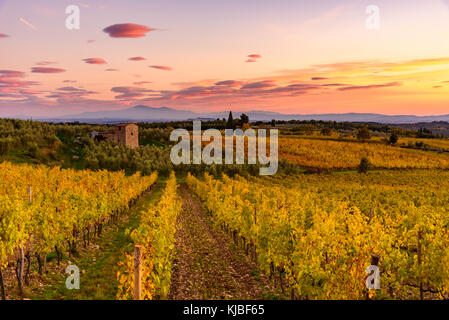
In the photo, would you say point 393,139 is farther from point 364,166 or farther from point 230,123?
point 230,123

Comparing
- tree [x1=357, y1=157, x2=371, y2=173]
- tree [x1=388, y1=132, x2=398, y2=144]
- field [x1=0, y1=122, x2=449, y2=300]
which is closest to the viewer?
field [x1=0, y1=122, x2=449, y2=300]

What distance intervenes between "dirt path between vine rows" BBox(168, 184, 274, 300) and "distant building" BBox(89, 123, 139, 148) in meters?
55.9

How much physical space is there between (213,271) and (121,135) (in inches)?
2528

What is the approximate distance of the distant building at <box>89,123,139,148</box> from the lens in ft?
234

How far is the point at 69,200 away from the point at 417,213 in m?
18.7

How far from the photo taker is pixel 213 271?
13445 mm

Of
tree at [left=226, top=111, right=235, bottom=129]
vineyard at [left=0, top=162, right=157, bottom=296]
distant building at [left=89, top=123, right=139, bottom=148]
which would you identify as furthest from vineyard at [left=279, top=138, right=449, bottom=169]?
vineyard at [left=0, top=162, right=157, bottom=296]

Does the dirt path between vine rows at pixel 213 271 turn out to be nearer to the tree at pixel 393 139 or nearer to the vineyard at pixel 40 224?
the vineyard at pixel 40 224

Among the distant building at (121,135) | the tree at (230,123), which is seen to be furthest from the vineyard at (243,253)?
the tree at (230,123)

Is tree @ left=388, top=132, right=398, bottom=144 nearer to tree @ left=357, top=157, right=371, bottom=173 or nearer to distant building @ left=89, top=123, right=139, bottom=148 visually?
tree @ left=357, top=157, right=371, bottom=173

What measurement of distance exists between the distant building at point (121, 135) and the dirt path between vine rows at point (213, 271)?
5589 centimetres
